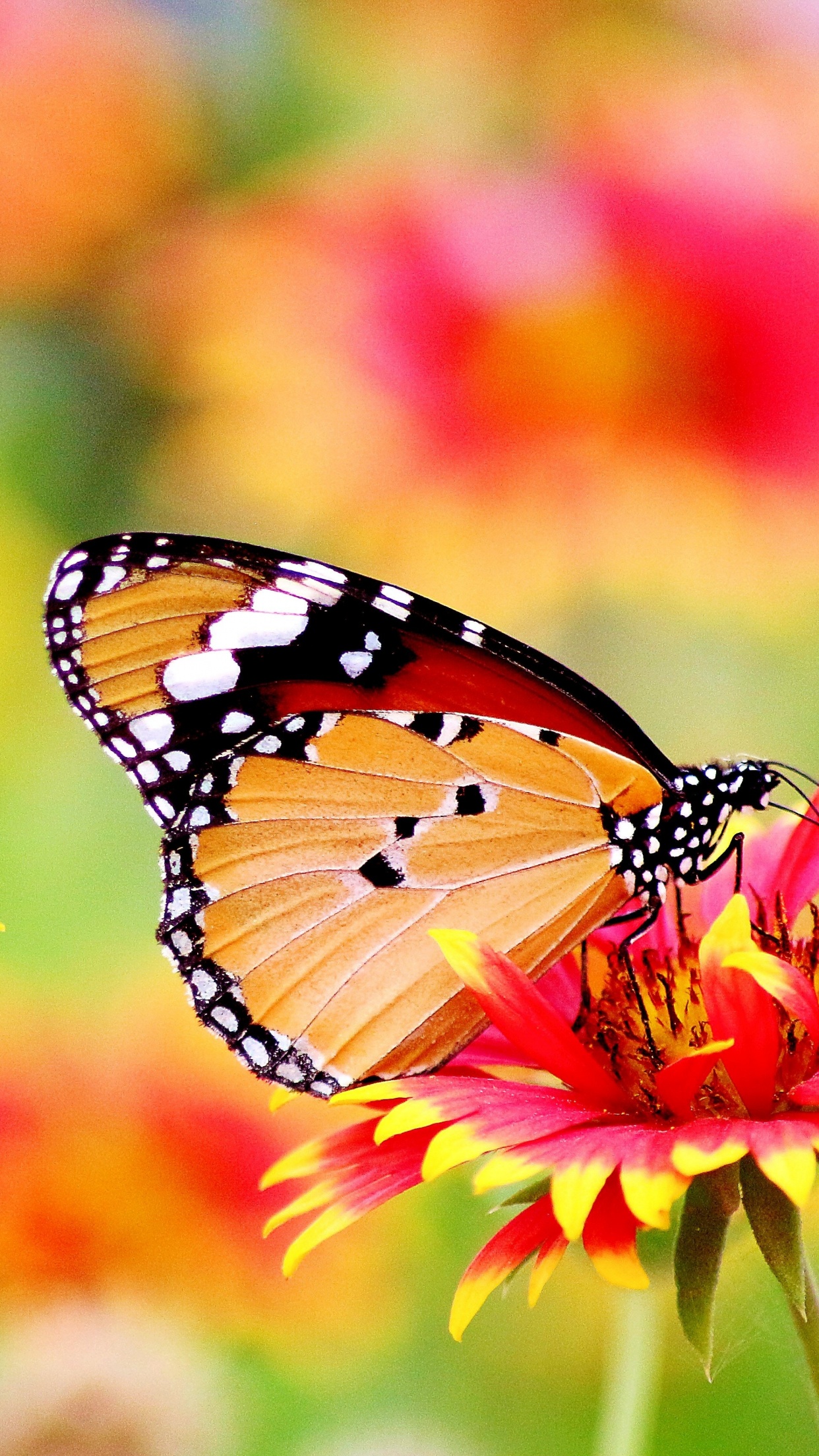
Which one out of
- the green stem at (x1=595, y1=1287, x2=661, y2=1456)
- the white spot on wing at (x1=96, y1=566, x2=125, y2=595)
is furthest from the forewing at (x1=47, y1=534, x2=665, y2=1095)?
the green stem at (x1=595, y1=1287, x2=661, y2=1456)

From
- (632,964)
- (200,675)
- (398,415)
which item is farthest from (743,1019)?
(398,415)

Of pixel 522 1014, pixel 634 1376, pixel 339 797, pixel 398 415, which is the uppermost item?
pixel 398 415

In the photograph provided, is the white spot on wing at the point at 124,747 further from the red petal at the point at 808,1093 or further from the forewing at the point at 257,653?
the red petal at the point at 808,1093

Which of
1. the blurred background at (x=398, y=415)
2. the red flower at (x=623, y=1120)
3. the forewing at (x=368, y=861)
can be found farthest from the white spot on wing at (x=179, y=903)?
the blurred background at (x=398, y=415)

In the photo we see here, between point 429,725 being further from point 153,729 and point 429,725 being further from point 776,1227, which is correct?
point 776,1227

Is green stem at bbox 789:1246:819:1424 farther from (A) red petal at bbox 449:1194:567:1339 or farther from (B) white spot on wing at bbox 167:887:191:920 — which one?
(B) white spot on wing at bbox 167:887:191:920

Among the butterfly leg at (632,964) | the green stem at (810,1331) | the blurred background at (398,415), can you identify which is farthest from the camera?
the blurred background at (398,415)
